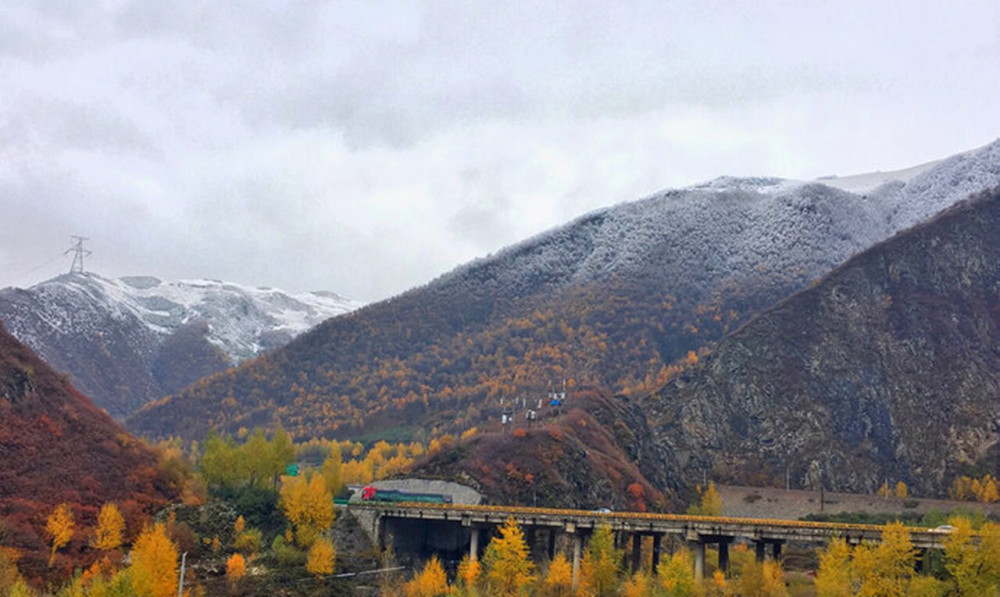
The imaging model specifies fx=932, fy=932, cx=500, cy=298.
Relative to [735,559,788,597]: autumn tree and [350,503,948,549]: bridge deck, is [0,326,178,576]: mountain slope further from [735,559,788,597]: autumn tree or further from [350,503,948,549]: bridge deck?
[735,559,788,597]: autumn tree

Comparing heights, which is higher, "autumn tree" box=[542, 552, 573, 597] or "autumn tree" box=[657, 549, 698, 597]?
"autumn tree" box=[657, 549, 698, 597]

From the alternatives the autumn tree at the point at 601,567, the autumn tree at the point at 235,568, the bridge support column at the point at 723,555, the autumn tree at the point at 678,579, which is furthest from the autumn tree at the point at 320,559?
the bridge support column at the point at 723,555

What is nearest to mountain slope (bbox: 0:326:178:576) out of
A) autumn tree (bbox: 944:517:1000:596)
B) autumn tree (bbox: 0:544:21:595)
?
autumn tree (bbox: 0:544:21:595)

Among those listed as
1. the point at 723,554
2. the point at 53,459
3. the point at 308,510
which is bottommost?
the point at 723,554

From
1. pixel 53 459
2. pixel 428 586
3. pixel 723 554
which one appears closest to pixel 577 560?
pixel 723 554

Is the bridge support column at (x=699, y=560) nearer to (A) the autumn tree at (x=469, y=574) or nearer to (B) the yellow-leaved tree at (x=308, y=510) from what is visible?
(A) the autumn tree at (x=469, y=574)

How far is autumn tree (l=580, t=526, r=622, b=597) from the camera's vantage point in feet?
313

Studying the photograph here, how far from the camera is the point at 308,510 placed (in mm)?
113938

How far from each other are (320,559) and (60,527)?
88.4 ft

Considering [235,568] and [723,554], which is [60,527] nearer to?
[235,568]

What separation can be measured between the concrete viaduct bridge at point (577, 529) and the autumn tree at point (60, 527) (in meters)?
35.5

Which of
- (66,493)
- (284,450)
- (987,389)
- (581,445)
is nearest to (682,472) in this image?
(581,445)

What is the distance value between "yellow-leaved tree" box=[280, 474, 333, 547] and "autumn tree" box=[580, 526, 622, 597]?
3306 cm

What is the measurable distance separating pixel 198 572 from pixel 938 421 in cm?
14623
